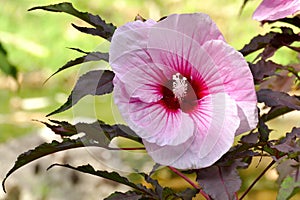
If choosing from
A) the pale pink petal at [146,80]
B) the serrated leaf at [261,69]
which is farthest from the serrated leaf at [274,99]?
the pale pink petal at [146,80]

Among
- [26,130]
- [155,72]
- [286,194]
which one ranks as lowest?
[26,130]

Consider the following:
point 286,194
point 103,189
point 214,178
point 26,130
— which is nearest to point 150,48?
point 214,178

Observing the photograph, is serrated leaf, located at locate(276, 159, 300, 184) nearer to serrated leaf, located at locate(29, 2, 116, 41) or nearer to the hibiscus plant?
the hibiscus plant

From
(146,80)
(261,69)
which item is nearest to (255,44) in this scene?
(261,69)

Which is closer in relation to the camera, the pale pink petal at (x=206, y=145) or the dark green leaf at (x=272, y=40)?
the pale pink petal at (x=206, y=145)

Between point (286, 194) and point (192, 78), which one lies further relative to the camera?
point (286, 194)

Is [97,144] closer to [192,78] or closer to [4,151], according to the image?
[192,78]

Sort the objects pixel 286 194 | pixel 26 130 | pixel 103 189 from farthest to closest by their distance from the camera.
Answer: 1. pixel 26 130
2. pixel 103 189
3. pixel 286 194

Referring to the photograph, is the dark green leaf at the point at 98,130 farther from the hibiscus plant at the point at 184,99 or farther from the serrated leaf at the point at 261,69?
the serrated leaf at the point at 261,69
